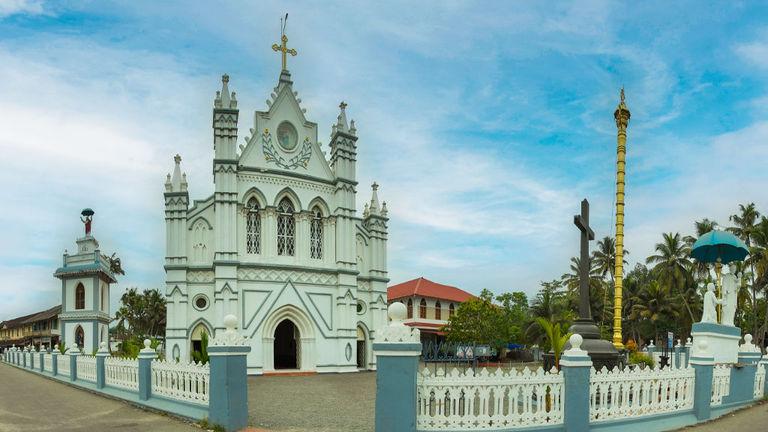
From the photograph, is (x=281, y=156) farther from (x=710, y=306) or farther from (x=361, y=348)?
(x=710, y=306)

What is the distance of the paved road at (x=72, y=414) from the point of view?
11242 millimetres

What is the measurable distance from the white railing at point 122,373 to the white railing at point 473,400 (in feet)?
26.9

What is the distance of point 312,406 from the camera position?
46.8 feet

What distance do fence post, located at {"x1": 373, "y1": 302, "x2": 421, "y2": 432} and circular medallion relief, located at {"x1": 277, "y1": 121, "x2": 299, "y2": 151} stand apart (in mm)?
21349

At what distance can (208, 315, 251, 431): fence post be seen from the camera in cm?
1033

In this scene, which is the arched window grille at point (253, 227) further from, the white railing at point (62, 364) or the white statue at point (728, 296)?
the white statue at point (728, 296)

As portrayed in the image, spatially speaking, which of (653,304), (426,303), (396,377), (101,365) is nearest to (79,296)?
(426,303)

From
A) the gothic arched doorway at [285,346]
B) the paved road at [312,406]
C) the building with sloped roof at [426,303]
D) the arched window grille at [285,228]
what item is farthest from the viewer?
the building with sloped roof at [426,303]

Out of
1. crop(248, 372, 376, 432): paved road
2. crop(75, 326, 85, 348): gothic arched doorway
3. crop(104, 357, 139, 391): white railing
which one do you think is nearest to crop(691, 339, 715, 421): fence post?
crop(248, 372, 376, 432): paved road

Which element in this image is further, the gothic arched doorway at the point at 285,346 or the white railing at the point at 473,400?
the gothic arched doorway at the point at 285,346

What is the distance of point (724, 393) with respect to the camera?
1290 cm

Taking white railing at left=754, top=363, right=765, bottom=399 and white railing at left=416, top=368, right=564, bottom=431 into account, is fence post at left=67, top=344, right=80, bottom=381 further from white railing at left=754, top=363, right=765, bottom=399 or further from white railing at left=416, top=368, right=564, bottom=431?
white railing at left=754, top=363, right=765, bottom=399

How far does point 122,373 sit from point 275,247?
1317cm

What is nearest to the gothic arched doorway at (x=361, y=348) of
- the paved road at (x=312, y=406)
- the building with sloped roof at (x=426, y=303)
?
the paved road at (x=312, y=406)
